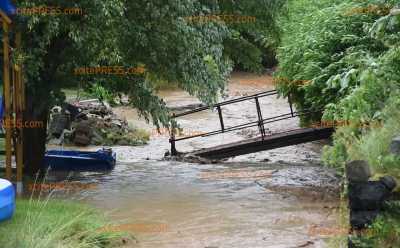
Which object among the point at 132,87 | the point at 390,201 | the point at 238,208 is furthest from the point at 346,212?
the point at 132,87

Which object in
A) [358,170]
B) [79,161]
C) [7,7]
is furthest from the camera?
[79,161]

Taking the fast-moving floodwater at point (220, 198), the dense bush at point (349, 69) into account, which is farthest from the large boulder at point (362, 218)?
the fast-moving floodwater at point (220, 198)

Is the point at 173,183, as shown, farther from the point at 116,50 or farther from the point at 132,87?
the point at 116,50

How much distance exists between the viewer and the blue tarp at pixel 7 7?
10.1 meters

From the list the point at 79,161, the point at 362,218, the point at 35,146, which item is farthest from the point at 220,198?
the point at 362,218

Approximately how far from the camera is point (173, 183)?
1425 cm

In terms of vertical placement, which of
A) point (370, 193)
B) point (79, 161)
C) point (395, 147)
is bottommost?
point (370, 193)

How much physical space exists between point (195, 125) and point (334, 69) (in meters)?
13.6

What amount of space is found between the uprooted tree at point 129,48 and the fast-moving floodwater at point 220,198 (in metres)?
1.64

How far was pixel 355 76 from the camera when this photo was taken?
700 cm

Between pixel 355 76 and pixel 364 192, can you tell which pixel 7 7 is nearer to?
pixel 355 76

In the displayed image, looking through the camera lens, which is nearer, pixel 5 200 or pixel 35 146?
pixel 5 200

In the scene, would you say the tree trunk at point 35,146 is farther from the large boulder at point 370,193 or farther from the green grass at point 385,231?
the green grass at point 385,231

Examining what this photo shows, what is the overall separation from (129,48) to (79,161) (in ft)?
14.5
